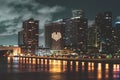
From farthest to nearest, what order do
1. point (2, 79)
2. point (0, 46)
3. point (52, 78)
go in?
point (0, 46) → point (52, 78) → point (2, 79)

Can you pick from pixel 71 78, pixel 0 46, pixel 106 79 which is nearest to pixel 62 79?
pixel 71 78

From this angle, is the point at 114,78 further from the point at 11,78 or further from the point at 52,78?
the point at 11,78

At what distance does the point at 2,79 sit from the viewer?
67438mm

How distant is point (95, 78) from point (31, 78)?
412 inches

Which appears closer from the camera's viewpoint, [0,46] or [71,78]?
[71,78]

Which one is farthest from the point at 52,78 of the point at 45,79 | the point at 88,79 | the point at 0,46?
the point at 0,46

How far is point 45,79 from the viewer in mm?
70750

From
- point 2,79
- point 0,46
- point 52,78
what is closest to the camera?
point 2,79

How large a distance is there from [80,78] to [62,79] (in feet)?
10.8

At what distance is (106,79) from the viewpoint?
6806 cm

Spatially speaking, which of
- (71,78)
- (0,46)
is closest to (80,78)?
(71,78)

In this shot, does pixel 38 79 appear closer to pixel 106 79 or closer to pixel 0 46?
pixel 106 79

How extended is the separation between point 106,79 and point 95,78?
3190mm

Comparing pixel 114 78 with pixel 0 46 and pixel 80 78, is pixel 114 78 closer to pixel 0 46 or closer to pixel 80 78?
pixel 80 78
